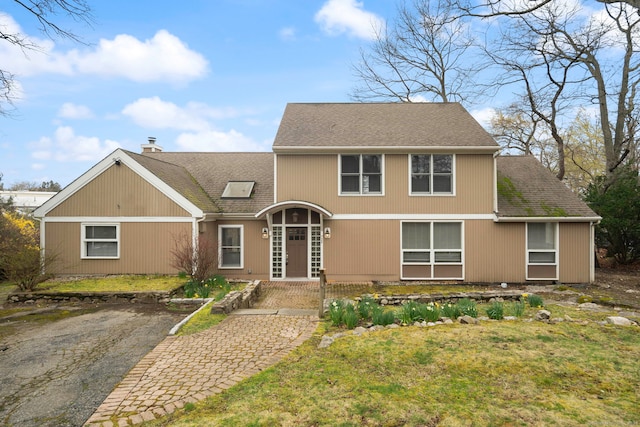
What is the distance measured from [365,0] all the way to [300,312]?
12463mm

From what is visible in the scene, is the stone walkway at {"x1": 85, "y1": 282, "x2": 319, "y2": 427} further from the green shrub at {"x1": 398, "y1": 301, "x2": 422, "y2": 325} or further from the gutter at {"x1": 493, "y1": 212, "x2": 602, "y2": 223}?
the gutter at {"x1": 493, "y1": 212, "x2": 602, "y2": 223}

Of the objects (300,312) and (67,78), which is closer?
(300,312)

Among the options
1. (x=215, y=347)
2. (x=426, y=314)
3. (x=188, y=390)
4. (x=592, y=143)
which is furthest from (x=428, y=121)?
(x=592, y=143)

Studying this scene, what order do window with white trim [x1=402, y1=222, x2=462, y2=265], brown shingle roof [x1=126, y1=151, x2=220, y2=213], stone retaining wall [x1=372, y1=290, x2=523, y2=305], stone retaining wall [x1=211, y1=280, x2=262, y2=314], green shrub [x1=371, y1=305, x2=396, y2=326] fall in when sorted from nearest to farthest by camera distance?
green shrub [x1=371, y1=305, x2=396, y2=326] < stone retaining wall [x1=211, y1=280, x2=262, y2=314] < stone retaining wall [x1=372, y1=290, x2=523, y2=305] < brown shingle roof [x1=126, y1=151, x2=220, y2=213] < window with white trim [x1=402, y1=222, x2=462, y2=265]

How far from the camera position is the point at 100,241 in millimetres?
13656

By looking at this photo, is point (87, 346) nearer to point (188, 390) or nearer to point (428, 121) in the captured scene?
point (188, 390)

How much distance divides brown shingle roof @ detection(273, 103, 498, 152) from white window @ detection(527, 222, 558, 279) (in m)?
3.65

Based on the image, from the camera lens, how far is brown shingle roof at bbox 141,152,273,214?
1520 centimetres

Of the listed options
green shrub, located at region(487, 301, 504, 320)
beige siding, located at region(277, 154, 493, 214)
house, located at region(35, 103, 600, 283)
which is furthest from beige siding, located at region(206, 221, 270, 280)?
green shrub, located at region(487, 301, 504, 320)

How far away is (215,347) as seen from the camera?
6551 mm

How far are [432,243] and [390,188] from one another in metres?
2.66

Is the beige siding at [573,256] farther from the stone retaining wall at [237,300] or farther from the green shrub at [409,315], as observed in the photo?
the stone retaining wall at [237,300]

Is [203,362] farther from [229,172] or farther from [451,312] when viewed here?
[229,172]

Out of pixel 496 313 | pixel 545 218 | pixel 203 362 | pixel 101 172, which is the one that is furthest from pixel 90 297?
pixel 545 218
